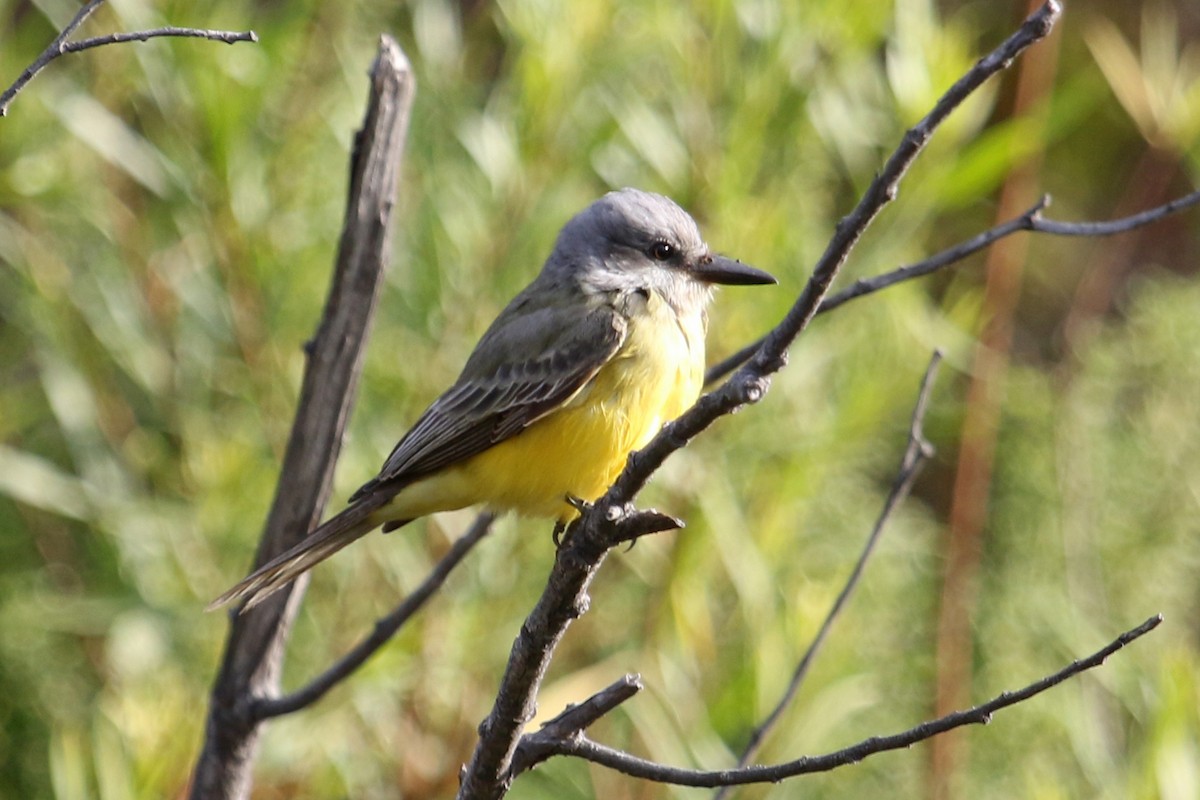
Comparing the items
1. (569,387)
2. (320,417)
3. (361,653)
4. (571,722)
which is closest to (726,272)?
(569,387)

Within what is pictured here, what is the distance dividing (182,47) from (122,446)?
86 centimetres

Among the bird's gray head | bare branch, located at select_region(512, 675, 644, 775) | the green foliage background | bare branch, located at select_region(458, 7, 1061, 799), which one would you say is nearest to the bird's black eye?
the bird's gray head

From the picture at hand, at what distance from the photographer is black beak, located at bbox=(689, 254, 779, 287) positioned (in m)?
2.67

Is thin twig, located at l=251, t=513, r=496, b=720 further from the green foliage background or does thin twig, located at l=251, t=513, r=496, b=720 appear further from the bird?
the green foliage background

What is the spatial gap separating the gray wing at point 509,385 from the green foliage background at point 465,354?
0.30 metres

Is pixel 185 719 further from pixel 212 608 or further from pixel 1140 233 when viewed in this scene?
pixel 1140 233

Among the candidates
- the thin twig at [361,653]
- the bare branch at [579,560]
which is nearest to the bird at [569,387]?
the thin twig at [361,653]

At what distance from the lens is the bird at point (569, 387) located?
2604 millimetres

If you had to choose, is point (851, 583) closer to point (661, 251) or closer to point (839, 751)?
point (839, 751)

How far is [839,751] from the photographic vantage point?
1629 millimetres

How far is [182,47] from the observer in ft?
9.95

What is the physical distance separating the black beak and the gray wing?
8.0 inches

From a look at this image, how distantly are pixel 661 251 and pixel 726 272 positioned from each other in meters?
0.20

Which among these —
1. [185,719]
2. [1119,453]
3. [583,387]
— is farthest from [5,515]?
[1119,453]
